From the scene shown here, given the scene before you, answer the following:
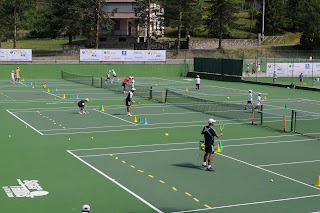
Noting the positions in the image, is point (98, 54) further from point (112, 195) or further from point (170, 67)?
point (112, 195)

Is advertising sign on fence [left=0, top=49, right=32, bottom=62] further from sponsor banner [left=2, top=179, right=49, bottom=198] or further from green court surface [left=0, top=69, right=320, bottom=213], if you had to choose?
sponsor banner [left=2, top=179, right=49, bottom=198]

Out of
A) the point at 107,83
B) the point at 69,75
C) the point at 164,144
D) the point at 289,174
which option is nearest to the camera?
the point at 289,174

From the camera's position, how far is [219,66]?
65.4 m

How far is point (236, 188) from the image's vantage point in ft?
55.1

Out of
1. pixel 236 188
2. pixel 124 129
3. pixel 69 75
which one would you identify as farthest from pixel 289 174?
pixel 69 75

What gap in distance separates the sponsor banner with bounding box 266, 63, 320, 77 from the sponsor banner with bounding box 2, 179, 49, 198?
46.8 metres

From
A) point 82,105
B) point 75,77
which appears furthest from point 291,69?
point 82,105

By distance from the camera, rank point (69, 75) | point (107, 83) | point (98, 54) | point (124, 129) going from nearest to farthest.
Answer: point (124, 129) < point (107, 83) < point (69, 75) < point (98, 54)

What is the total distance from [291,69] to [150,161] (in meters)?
43.3

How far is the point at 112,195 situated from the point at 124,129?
1225cm

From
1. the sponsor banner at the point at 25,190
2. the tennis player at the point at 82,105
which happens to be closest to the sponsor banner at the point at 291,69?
the tennis player at the point at 82,105

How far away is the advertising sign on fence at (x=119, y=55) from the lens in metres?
67.6

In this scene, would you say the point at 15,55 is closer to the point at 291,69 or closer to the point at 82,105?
the point at 291,69

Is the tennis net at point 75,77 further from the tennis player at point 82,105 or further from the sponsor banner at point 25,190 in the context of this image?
the sponsor banner at point 25,190
